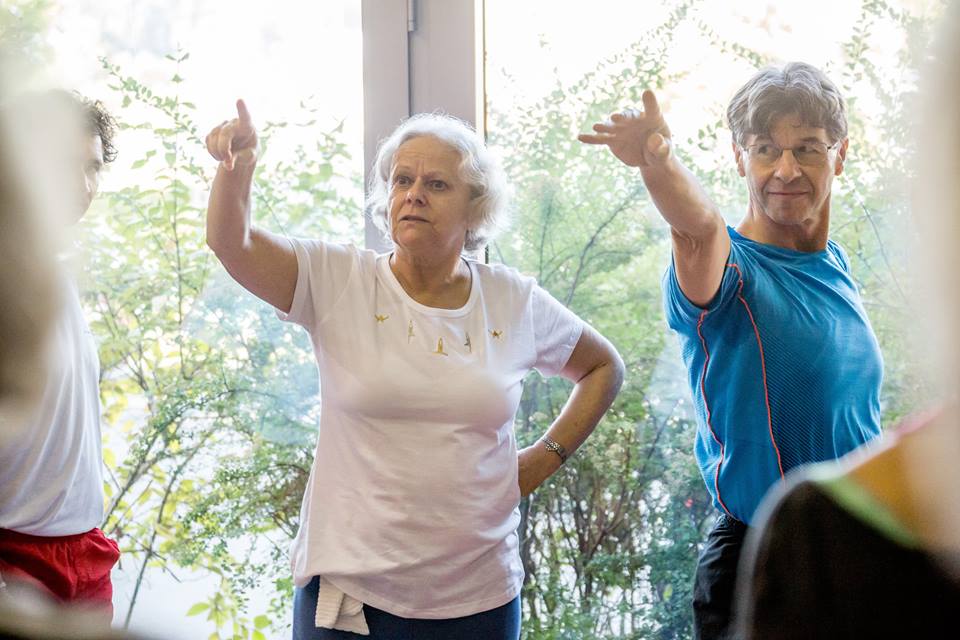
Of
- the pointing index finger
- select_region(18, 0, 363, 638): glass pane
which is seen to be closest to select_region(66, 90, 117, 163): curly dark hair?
select_region(18, 0, 363, 638): glass pane

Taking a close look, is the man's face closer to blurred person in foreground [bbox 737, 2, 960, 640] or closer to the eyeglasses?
the eyeglasses

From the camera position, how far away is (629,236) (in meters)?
2.37

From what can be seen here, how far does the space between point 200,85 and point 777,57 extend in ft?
4.56

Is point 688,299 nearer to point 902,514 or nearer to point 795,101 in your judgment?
point 795,101

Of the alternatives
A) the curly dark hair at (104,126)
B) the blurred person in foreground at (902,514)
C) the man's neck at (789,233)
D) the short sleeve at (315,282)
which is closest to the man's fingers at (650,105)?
the man's neck at (789,233)

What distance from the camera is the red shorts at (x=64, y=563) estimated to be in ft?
5.78

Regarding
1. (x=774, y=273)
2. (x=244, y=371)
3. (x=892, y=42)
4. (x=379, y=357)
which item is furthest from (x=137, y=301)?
(x=892, y=42)

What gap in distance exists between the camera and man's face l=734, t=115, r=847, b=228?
1.93 metres

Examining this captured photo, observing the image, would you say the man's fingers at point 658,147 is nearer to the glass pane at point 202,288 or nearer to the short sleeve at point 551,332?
the short sleeve at point 551,332

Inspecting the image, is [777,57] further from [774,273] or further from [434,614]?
[434,614]

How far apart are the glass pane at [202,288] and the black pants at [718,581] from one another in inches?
40.9

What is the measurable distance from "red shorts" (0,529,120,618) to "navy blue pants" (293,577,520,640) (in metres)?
0.37

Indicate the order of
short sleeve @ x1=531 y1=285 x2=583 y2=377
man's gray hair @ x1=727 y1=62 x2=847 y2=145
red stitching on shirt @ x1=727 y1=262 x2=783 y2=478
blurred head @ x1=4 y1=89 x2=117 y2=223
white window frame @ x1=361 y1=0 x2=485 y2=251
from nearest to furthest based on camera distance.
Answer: blurred head @ x1=4 y1=89 x2=117 y2=223
red stitching on shirt @ x1=727 y1=262 x2=783 y2=478
man's gray hair @ x1=727 y1=62 x2=847 y2=145
short sleeve @ x1=531 y1=285 x2=583 y2=377
white window frame @ x1=361 y1=0 x2=485 y2=251

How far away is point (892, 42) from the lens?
2141mm
